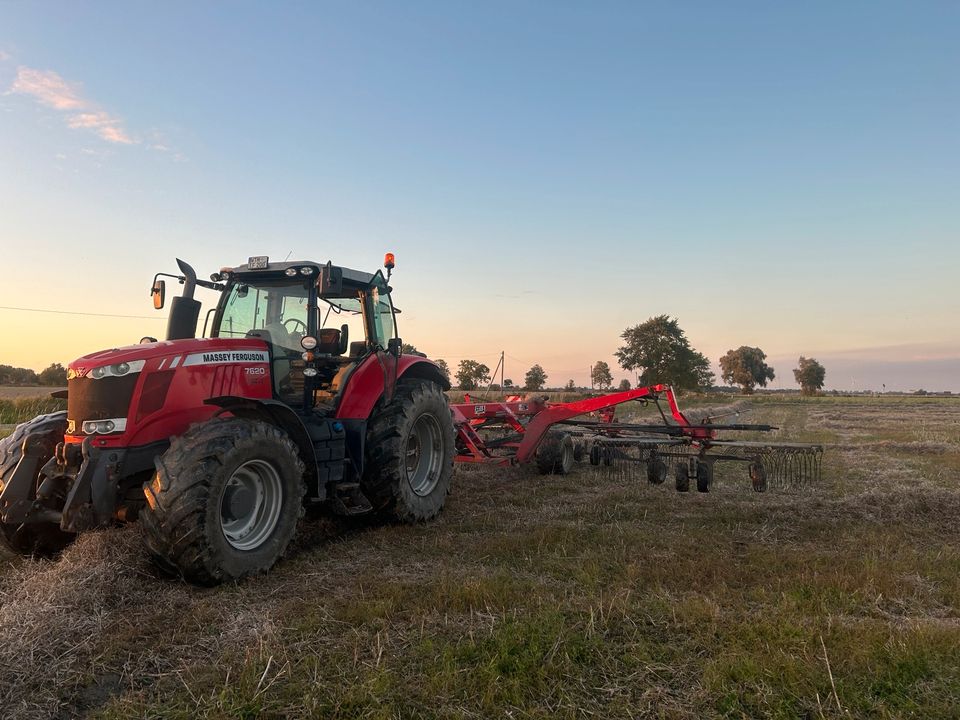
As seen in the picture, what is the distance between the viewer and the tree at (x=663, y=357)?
53.7 metres

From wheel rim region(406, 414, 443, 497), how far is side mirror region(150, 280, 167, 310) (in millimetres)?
2686

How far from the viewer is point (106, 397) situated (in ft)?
14.1

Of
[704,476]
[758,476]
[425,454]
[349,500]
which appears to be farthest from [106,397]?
[758,476]

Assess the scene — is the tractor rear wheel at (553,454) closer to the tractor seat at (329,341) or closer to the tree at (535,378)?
the tractor seat at (329,341)

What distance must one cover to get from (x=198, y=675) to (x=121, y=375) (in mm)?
2252

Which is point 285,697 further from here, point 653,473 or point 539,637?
point 653,473

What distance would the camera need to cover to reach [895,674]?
2.92 metres

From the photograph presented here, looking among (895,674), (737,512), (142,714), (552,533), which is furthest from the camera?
(737,512)

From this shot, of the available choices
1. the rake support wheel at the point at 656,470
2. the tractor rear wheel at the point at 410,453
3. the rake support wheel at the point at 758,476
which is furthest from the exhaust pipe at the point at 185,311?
the rake support wheel at the point at 758,476

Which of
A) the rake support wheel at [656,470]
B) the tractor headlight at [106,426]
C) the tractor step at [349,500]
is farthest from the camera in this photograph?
the rake support wheel at [656,470]

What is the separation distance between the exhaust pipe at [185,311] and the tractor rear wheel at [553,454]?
5381mm

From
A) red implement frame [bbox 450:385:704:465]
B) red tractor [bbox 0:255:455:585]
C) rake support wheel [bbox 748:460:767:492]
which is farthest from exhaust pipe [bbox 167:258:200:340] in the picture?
rake support wheel [bbox 748:460:767:492]

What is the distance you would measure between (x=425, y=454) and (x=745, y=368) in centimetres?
9767

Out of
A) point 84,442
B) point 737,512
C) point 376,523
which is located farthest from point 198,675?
point 737,512
